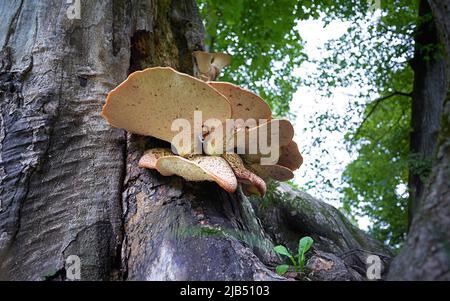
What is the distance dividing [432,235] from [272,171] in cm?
125

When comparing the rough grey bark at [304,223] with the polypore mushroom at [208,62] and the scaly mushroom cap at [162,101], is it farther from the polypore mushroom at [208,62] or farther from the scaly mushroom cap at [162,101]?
the scaly mushroom cap at [162,101]

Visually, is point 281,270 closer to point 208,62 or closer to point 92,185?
point 92,185

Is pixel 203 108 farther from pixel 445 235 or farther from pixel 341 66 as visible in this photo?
pixel 341 66

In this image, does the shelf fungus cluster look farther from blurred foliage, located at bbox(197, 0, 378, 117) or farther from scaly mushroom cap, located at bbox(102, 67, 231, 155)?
blurred foliage, located at bbox(197, 0, 378, 117)

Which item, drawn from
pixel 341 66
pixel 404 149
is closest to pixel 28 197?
pixel 341 66

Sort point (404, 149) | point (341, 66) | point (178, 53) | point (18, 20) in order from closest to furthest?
point (18, 20) < point (178, 53) < point (341, 66) < point (404, 149)

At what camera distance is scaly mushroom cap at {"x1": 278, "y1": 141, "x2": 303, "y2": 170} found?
7.16 ft

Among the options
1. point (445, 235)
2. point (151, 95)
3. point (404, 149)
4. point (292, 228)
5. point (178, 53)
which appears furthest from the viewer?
point (404, 149)

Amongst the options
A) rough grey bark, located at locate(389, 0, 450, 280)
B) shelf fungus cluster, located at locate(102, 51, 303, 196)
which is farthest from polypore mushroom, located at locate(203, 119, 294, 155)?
rough grey bark, located at locate(389, 0, 450, 280)

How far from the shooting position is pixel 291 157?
7.38 feet

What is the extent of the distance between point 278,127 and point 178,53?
126 centimetres

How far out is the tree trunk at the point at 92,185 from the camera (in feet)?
5.48

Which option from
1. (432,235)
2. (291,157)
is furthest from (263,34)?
(432,235)
